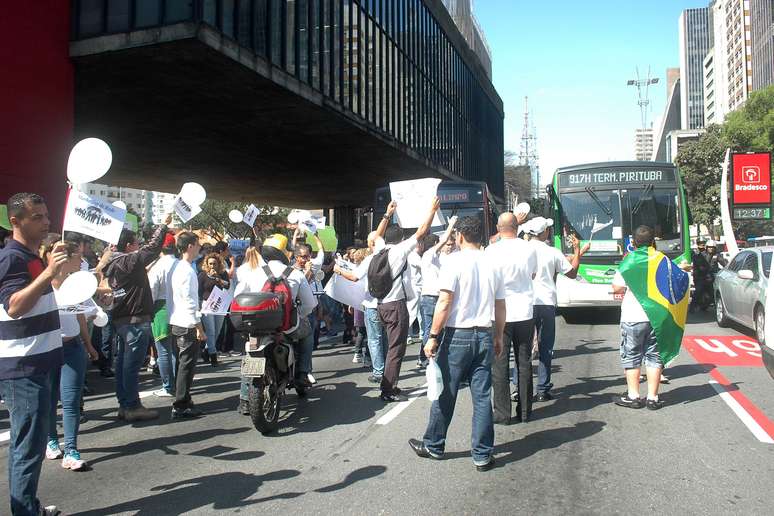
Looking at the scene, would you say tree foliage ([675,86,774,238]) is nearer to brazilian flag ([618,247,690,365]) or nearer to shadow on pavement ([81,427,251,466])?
brazilian flag ([618,247,690,365])

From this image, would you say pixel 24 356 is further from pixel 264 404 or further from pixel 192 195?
pixel 192 195

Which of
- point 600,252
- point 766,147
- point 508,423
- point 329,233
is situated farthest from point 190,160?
point 766,147

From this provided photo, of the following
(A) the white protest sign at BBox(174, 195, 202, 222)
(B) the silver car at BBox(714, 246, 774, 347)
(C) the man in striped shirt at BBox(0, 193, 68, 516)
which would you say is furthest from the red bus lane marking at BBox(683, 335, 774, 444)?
(A) the white protest sign at BBox(174, 195, 202, 222)

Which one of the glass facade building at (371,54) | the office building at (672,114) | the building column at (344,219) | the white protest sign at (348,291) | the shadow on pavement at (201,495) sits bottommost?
Result: the shadow on pavement at (201,495)

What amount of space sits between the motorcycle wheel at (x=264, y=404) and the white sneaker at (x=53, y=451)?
1.54 meters

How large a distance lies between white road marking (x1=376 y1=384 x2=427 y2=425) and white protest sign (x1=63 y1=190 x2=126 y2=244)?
2917mm

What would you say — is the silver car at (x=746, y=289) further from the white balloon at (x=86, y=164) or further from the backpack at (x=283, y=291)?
the white balloon at (x=86, y=164)

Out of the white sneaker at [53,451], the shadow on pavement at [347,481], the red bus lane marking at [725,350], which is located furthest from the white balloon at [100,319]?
the red bus lane marking at [725,350]

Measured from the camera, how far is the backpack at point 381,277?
7086 millimetres

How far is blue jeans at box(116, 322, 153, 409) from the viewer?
20.8 ft

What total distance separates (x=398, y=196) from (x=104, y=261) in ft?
10.5

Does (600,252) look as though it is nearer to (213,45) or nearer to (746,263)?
(746,263)

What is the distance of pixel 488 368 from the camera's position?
488cm

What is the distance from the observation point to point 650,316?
6.58m
